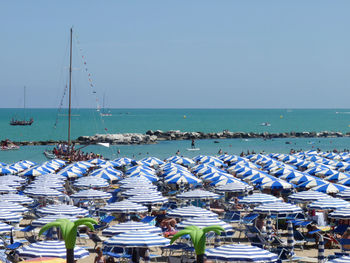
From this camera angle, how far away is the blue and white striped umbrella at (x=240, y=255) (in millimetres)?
11266

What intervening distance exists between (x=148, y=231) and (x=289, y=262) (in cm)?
390

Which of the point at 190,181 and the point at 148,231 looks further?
the point at 190,181

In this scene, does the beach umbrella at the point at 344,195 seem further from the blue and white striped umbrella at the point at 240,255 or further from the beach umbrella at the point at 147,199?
the blue and white striped umbrella at the point at 240,255

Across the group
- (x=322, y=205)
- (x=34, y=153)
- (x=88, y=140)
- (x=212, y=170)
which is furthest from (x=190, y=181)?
(x=88, y=140)

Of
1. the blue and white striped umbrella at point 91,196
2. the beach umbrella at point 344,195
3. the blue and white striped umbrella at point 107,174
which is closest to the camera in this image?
the beach umbrella at point 344,195

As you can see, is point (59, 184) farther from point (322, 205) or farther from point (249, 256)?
point (249, 256)

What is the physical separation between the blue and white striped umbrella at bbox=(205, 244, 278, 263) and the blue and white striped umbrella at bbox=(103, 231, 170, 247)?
1.71 m

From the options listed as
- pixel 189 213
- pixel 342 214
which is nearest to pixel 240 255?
pixel 189 213

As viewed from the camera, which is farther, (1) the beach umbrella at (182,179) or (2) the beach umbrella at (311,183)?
(1) the beach umbrella at (182,179)

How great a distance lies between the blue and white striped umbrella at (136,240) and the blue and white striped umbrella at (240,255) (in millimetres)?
1710

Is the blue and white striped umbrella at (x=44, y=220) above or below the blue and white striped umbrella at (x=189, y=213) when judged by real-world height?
below

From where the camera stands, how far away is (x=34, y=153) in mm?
66688

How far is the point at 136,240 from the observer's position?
42.4 feet

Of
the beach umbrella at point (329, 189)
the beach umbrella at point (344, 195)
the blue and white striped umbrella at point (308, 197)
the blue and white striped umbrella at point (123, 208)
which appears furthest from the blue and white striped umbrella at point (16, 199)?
the beach umbrella at point (344, 195)
